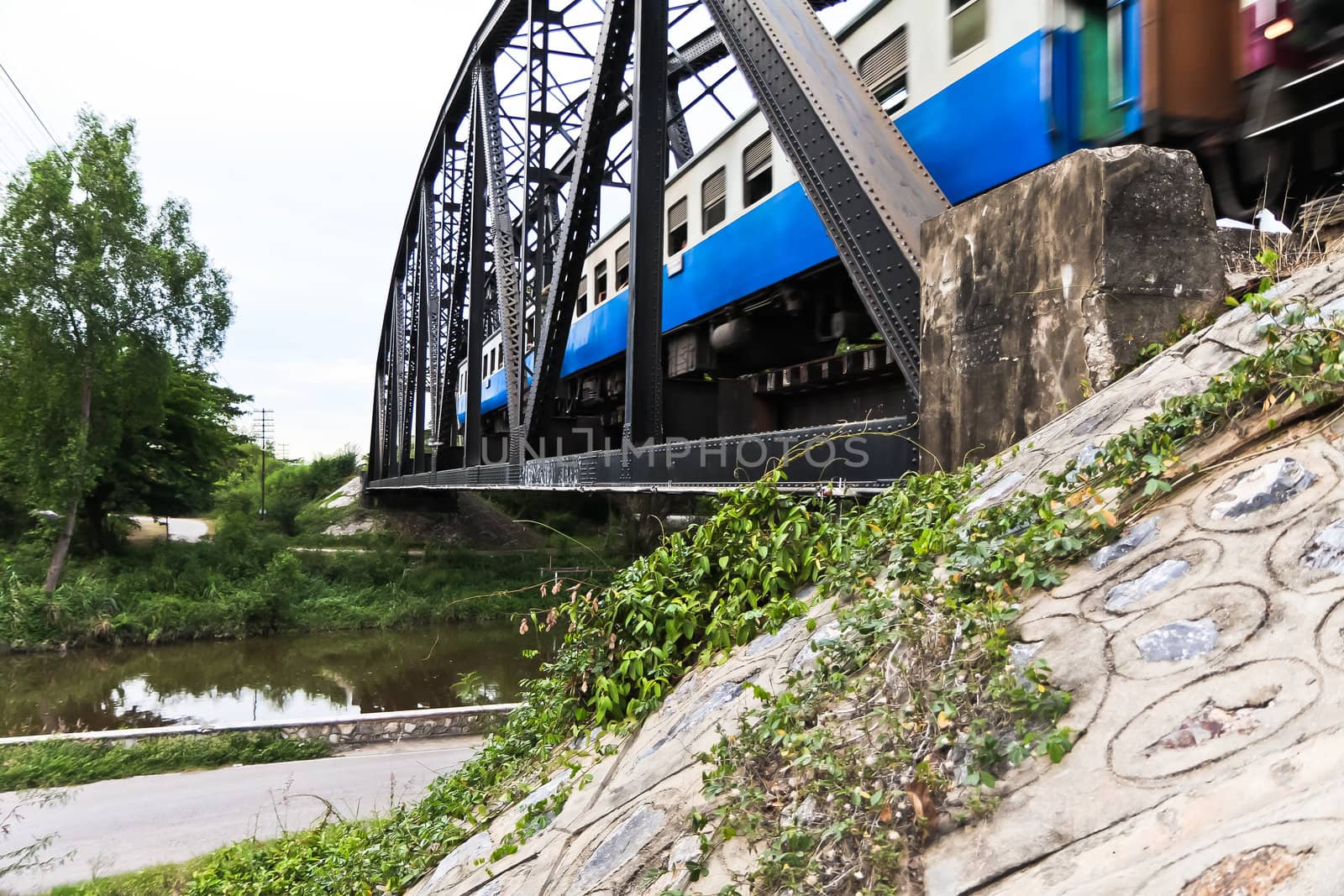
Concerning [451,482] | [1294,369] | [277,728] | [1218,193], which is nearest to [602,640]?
[1294,369]

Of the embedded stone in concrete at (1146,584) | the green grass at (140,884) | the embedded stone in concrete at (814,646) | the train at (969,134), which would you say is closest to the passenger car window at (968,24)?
the train at (969,134)

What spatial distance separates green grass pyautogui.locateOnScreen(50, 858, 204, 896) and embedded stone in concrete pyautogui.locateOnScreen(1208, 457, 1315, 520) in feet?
23.9

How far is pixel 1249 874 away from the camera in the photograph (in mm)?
1274

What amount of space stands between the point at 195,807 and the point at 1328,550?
10.2 metres

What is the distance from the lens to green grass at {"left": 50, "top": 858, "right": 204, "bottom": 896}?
21.5ft

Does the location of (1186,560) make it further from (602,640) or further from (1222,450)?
(602,640)

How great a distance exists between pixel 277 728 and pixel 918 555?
11605 millimetres

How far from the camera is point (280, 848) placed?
6.79 metres

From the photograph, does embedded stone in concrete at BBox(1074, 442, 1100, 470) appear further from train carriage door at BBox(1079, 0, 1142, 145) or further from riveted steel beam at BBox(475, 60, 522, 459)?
riveted steel beam at BBox(475, 60, 522, 459)

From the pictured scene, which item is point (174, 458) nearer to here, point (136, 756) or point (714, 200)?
point (136, 756)

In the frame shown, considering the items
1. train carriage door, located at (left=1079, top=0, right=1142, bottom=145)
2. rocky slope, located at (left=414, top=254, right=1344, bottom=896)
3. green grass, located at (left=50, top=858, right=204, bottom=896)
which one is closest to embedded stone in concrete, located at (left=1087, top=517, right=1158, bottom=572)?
rocky slope, located at (left=414, top=254, right=1344, bottom=896)

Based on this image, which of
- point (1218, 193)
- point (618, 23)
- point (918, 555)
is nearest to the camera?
point (918, 555)

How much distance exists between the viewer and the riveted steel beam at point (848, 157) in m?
3.92

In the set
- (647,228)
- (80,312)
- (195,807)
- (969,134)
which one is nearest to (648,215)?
(647,228)
